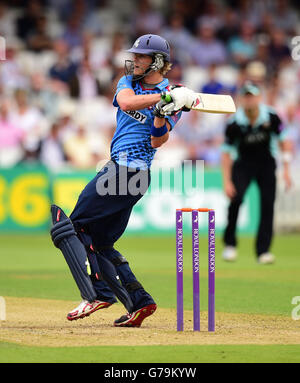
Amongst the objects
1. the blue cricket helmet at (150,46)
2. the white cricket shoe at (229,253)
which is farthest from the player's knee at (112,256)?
the white cricket shoe at (229,253)

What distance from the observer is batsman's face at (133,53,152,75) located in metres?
6.69

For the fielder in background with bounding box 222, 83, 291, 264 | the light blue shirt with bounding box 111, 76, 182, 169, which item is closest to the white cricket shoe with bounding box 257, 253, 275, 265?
the fielder in background with bounding box 222, 83, 291, 264

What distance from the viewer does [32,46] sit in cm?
1861

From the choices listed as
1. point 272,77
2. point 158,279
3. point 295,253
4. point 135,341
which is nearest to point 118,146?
point 135,341

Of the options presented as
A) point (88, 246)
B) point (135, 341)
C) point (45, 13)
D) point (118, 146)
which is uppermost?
point (45, 13)

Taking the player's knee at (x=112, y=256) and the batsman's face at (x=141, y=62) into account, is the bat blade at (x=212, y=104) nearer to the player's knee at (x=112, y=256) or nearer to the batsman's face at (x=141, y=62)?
the batsman's face at (x=141, y=62)

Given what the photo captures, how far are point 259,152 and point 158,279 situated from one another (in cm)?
271

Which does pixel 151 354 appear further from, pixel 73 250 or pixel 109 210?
pixel 109 210

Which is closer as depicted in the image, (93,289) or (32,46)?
(93,289)

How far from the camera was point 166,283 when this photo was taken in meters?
10.0

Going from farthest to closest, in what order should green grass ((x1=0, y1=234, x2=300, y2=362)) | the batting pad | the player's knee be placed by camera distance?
the player's knee → the batting pad → green grass ((x1=0, y1=234, x2=300, y2=362))

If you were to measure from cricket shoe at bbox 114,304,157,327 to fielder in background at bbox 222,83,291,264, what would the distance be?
5468mm

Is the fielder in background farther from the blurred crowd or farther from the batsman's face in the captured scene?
the batsman's face

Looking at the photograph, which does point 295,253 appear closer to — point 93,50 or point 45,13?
point 93,50
